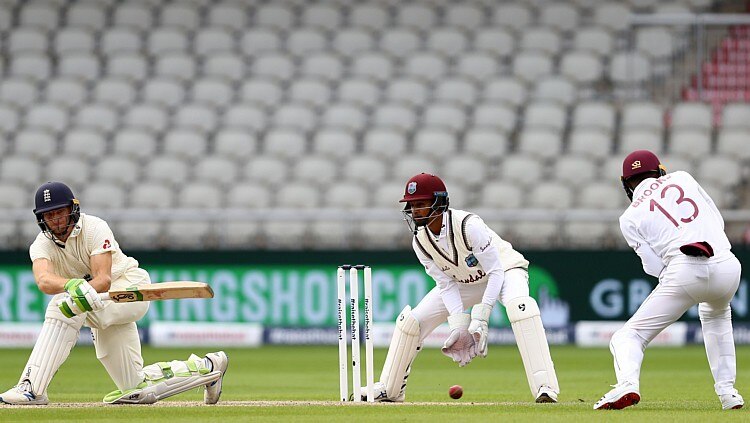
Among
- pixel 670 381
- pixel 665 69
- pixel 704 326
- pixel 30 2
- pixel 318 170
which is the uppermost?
pixel 30 2

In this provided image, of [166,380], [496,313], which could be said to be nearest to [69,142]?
[496,313]

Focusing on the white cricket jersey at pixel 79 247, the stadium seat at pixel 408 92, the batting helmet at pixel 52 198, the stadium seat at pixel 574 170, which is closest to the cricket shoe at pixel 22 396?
the white cricket jersey at pixel 79 247

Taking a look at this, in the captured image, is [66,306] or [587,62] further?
[587,62]

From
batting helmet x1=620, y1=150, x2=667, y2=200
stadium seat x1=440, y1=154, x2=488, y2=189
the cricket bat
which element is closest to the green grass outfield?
the cricket bat

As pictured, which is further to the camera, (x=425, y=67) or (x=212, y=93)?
(x=425, y=67)

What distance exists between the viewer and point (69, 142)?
1809cm

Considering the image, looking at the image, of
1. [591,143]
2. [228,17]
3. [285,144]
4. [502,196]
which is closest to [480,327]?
[502,196]

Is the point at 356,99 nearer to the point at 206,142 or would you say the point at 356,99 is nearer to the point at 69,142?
the point at 206,142

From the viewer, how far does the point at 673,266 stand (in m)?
7.32

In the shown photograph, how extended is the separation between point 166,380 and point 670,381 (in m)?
4.88

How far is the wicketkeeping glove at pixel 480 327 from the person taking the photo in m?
7.86

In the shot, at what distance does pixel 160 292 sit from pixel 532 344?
7.73 ft

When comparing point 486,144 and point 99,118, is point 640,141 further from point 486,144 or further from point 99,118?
point 99,118

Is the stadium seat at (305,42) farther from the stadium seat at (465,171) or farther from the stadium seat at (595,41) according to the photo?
the stadium seat at (595,41)
